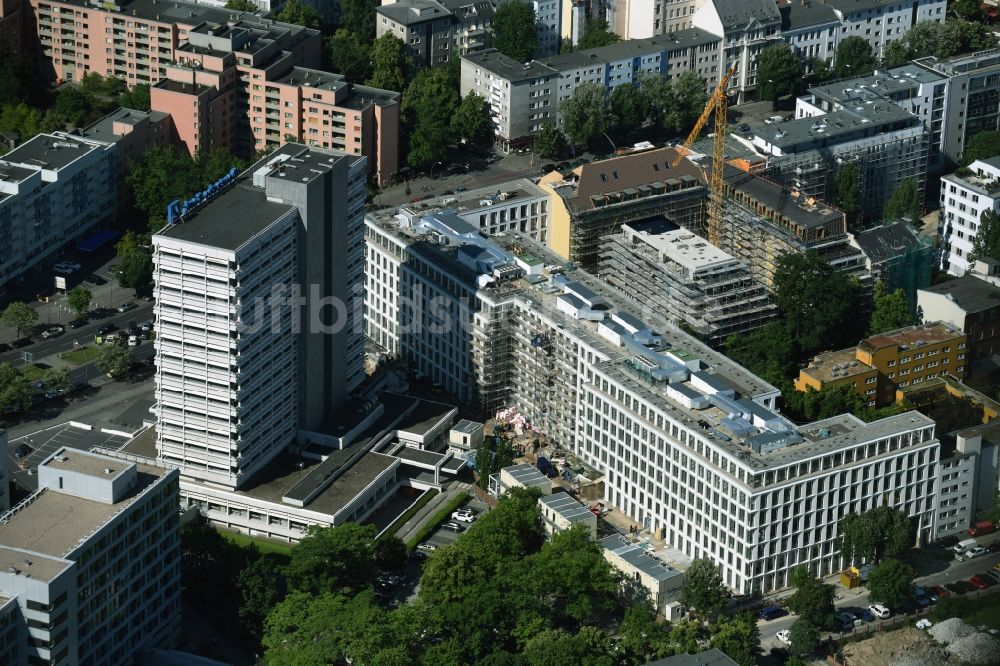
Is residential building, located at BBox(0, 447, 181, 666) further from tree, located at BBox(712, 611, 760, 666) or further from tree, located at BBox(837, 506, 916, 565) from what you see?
tree, located at BBox(837, 506, 916, 565)

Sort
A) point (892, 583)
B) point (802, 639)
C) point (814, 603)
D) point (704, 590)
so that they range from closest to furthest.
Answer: point (802, 639)
point (814, 603)
point (704, 590)
point (892, 583)

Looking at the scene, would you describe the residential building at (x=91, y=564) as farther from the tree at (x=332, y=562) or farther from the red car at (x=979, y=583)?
the red car at (x=979, y=583)

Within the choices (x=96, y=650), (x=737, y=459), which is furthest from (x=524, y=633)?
(x=96, y=650)

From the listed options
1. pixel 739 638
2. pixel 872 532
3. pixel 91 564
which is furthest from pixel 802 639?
pixel 91 564

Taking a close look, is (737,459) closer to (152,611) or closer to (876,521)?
(876,521)

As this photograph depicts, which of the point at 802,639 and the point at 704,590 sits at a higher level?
the point at 704,590

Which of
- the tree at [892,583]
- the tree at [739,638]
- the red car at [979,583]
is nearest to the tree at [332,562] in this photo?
the tree at [739,638]

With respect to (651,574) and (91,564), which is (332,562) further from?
(651,574)
